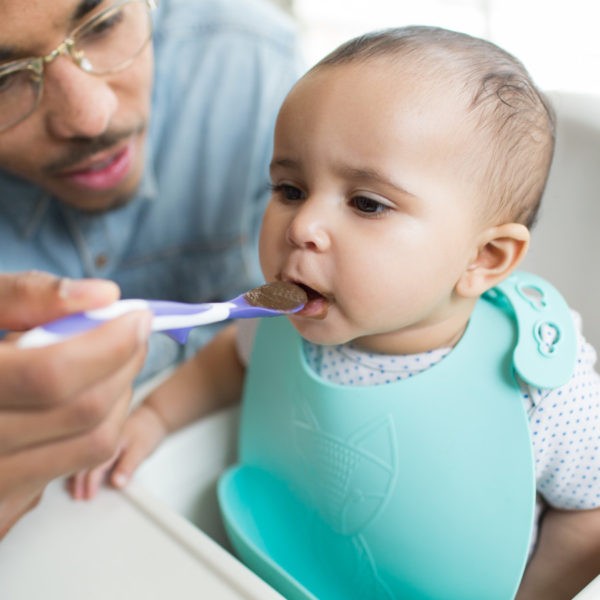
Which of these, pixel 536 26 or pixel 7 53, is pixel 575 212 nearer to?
pixel 7 53

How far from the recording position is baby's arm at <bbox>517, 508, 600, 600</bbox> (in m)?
0.66

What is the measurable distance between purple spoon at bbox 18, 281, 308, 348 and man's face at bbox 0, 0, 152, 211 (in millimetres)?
390

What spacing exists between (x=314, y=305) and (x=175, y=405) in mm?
349

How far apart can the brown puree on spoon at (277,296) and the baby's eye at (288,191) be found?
0.33ft

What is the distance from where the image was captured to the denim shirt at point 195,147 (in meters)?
1.19

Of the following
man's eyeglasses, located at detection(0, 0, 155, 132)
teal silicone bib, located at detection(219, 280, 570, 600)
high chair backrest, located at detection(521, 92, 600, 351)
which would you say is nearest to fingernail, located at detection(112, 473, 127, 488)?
teal silicone bib, located at detection(219, 280, 570, 600)

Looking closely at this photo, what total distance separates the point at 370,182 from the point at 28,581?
0.51 meters

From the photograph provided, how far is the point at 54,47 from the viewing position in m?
0.81

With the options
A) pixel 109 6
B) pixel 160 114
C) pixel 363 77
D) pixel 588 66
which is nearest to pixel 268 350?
pixel 363 77

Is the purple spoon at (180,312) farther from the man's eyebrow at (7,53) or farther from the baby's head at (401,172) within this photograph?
the man's eyebrow at (7,53)

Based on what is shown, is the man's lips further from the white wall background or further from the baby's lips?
the white wall background

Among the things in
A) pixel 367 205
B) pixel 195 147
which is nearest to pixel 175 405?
pixel 367 205

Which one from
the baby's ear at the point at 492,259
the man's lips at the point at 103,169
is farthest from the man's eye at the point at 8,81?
the baby's ear at the point at 492,259

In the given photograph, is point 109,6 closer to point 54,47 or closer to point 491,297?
point 54,47
